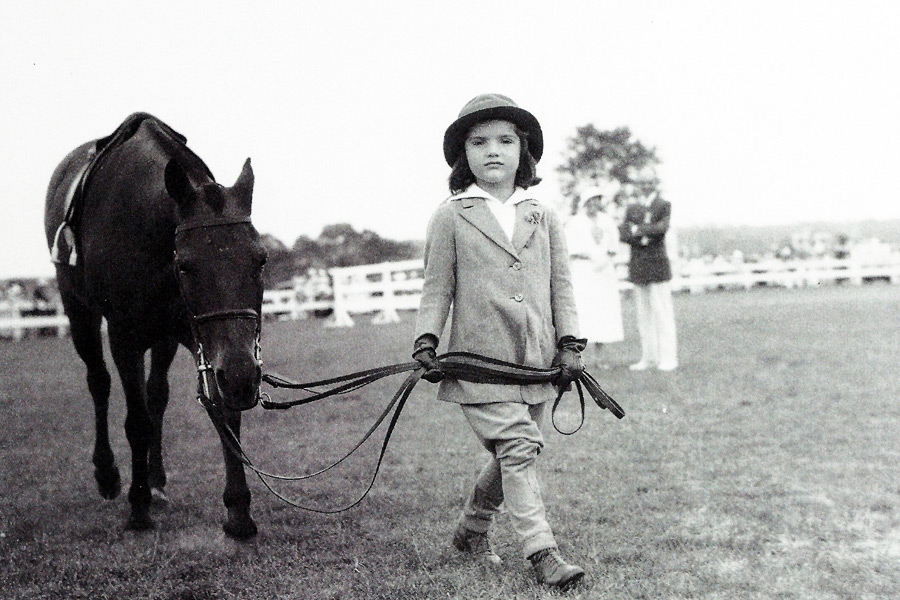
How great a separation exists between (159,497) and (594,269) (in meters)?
→ 6.35

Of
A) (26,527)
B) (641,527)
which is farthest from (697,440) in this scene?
(26,527)

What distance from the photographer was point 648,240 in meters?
9.58

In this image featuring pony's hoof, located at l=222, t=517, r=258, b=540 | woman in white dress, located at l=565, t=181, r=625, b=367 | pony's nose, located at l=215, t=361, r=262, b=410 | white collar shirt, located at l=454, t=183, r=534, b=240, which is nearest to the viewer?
pony's nose, located at l=215, t=361, r=262, b=410

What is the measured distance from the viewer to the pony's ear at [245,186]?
3477mm

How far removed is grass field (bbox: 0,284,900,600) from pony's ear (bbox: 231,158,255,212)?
60.2 inches

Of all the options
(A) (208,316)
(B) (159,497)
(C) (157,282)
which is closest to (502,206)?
(A) (208,316)

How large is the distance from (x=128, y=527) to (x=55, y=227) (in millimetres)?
2261

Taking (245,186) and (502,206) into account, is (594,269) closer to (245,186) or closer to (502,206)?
(502,206)

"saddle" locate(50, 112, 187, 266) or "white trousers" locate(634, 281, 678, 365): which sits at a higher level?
"saddle" locate(50, 112, 187, 266)

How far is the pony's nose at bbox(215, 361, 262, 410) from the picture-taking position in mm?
3119

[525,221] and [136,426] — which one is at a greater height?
[525,221]

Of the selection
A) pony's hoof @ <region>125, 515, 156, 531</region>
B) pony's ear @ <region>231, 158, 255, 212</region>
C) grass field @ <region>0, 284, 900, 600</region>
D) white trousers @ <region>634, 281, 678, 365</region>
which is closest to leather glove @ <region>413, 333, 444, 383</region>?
grass field @ <region>0, 284, 900, 600</region>

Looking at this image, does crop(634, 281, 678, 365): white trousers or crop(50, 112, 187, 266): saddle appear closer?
crop(50, 112, 187, 266): saddle

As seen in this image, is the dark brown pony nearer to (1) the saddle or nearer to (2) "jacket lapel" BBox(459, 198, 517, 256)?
(1) the saddle
